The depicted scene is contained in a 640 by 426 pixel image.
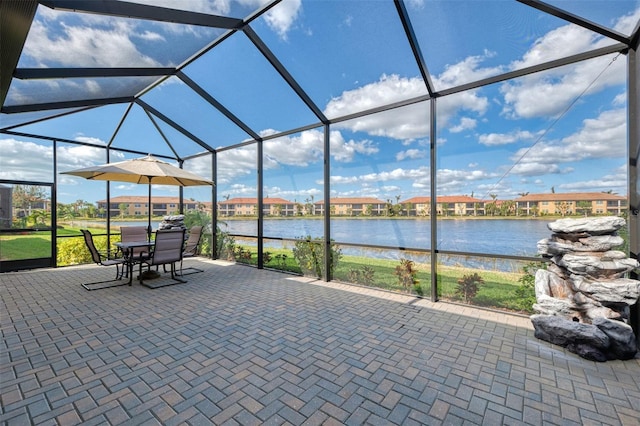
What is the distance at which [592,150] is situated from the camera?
3.51 meters

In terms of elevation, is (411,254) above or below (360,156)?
below

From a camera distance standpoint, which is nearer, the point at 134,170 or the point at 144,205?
the point at 134,170

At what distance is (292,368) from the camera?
2.57 metres

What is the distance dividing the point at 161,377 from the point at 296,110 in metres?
4.84

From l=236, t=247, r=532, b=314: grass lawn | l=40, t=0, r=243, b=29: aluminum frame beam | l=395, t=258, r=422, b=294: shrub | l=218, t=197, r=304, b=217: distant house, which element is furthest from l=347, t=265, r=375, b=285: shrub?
l=40, t=0, r=243, b=29: aluminum frame beam

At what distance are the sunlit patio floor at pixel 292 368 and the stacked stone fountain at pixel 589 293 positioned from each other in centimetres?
18

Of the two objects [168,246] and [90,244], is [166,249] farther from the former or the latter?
[90,244]

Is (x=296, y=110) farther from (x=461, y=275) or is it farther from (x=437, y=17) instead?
(x=461, y=275)

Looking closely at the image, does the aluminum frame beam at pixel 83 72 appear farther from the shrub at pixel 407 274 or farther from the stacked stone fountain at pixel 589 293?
the stacked stone fountain at pixel 589 293

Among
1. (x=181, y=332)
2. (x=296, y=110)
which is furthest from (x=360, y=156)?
(x=181, y=332)

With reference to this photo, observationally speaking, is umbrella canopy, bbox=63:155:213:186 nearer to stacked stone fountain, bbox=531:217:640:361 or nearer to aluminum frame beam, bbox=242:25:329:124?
aluminum frame beam, bbox=242:25:329:124

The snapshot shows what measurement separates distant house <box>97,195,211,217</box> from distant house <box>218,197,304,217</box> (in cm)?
83

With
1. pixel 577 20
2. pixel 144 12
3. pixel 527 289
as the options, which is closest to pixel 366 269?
pixel 527 289

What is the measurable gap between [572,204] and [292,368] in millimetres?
4052
